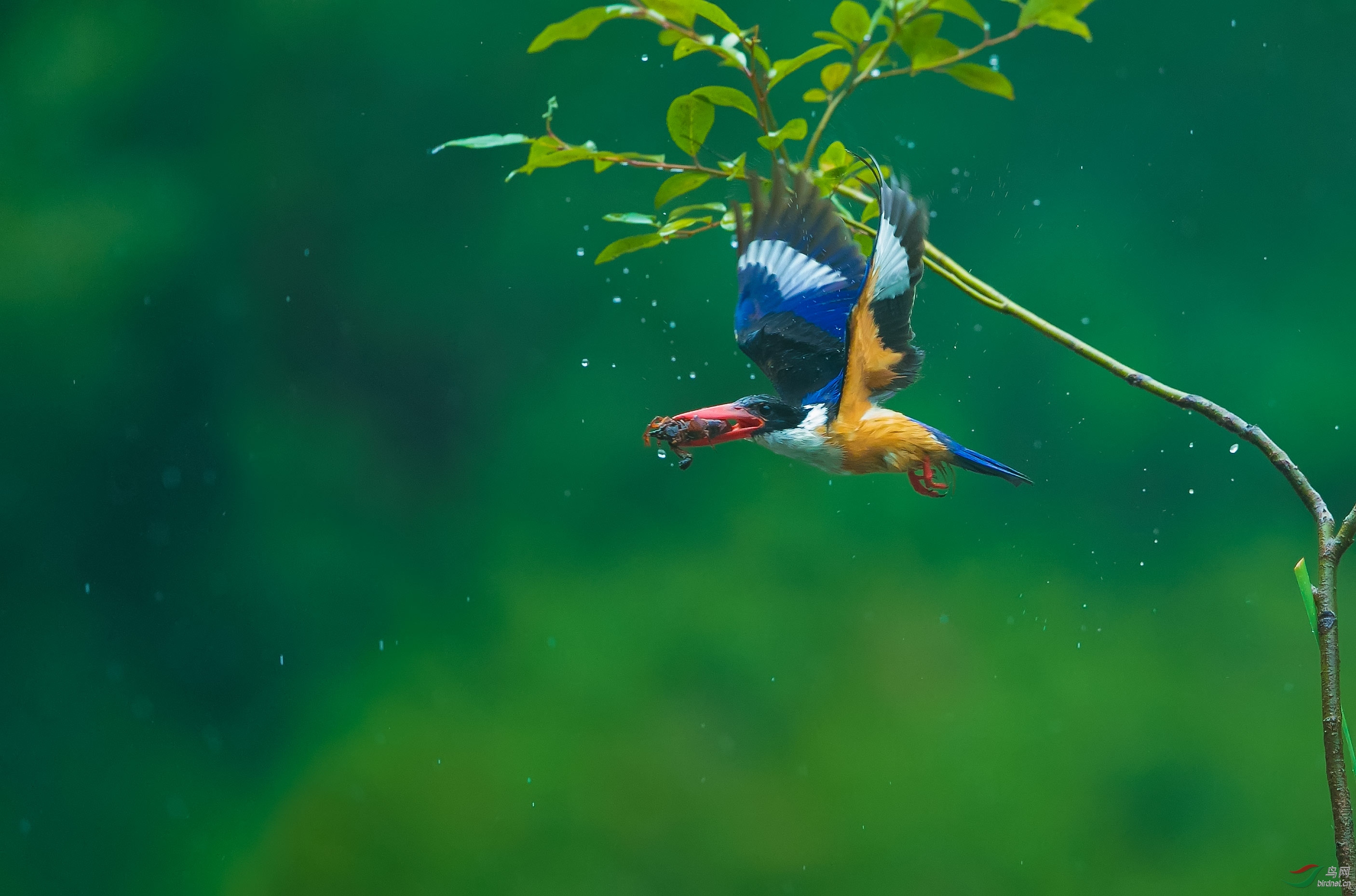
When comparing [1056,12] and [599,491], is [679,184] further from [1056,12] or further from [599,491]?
[599,491]

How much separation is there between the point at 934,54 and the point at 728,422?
0.89ft

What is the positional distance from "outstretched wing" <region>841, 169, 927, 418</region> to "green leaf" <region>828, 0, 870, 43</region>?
0.11m

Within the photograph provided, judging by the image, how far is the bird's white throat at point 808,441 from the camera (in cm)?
79

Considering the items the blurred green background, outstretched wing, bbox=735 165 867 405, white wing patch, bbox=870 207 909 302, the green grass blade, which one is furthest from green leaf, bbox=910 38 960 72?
the blurred green background

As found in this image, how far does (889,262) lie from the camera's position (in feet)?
2.39

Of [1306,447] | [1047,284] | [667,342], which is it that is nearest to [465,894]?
[667,342]

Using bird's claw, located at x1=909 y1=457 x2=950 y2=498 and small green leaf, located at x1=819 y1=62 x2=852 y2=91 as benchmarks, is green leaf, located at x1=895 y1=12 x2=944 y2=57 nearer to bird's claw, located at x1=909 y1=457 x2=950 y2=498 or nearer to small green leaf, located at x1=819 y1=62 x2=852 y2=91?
small green leaf, located at x1=819 y1=62 x2=852 y2=91

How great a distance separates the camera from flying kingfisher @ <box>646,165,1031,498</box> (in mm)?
731

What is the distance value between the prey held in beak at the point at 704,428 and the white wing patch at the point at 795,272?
141 millimetres

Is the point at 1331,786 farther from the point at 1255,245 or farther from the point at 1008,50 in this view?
the point at 1008,50

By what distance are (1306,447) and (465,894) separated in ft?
5.29

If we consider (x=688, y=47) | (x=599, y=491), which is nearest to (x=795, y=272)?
(x=688, y=47)

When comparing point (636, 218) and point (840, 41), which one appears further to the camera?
point (636, 218)

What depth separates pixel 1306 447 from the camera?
1.76 m
